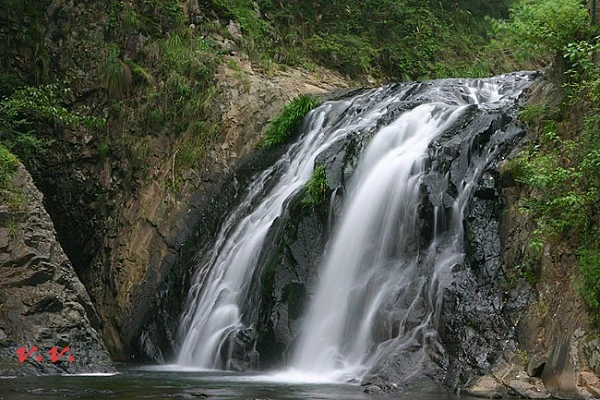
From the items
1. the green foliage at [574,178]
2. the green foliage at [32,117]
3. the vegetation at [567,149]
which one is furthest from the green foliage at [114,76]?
the green foliage at [574,178]

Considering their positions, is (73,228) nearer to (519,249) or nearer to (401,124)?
(401,124)

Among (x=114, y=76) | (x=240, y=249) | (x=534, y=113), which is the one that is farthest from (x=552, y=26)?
(x=114, y=76)

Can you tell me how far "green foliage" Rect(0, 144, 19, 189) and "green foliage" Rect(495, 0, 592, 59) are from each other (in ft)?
24.6

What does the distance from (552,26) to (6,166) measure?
27.0ft

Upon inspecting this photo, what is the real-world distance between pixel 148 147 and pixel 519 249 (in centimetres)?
885

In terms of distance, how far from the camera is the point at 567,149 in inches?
382

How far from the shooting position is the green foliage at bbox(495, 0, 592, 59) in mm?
10367

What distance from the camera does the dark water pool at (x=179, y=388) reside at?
8016mm

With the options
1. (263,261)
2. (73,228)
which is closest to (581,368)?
(263,261)

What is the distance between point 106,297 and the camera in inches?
605

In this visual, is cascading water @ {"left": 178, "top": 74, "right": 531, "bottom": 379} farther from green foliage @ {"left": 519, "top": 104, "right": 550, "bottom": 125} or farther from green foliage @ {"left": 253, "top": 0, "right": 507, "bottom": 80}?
green foliage @ {"left": 253, "top": 0, "right": 507, "bottom": 80}

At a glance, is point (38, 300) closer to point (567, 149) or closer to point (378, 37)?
point (567, 149)

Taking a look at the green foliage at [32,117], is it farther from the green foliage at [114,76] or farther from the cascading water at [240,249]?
the cascading water at [240,249]

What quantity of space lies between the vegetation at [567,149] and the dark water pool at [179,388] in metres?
2.27
